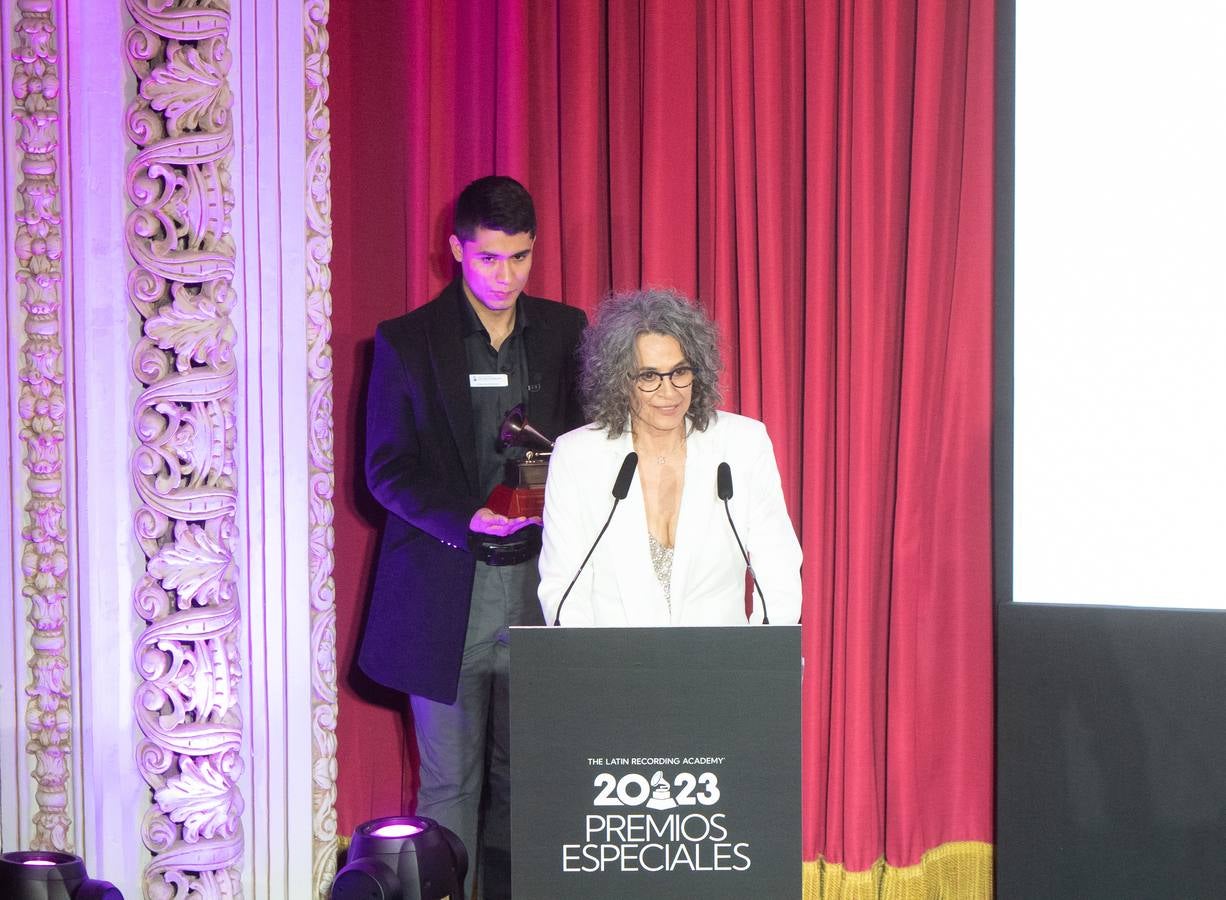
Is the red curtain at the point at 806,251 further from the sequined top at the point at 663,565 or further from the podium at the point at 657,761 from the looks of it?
the podium at the point at 657,761

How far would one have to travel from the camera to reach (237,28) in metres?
3.07

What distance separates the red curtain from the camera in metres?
3.31

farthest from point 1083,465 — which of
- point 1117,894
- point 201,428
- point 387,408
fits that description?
point 201,428

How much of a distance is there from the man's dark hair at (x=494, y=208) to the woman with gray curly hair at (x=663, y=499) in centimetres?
46

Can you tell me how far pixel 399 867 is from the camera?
2.74 metres

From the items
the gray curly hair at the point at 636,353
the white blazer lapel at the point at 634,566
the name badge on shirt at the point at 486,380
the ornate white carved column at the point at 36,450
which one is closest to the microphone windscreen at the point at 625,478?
the white blazer lapel at the point at 634,566

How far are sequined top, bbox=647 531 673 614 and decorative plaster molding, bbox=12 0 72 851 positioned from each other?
1576 mm

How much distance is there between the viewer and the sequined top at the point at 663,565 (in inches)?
98.2

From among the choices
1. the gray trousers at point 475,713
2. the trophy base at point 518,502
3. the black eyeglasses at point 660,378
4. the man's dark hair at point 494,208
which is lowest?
the gray trousers at point 475,713

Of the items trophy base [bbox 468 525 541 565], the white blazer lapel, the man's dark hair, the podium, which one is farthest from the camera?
the man's dark hair

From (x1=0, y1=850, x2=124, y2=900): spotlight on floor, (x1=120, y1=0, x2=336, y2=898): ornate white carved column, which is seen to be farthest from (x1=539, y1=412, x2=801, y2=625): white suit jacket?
(x1=0, y1=850, x2=124, y2=900): spotlight on floor

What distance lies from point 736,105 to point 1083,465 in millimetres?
1376

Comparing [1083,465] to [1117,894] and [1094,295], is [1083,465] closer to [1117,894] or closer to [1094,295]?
[1094,295]

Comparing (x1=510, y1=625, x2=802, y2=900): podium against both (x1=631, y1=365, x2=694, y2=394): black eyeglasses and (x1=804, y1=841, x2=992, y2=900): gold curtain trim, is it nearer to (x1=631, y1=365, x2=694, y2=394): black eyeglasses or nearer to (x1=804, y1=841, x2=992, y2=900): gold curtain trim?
(x1=631, y1=365, x2=694, y2=394): black eyeglasses
